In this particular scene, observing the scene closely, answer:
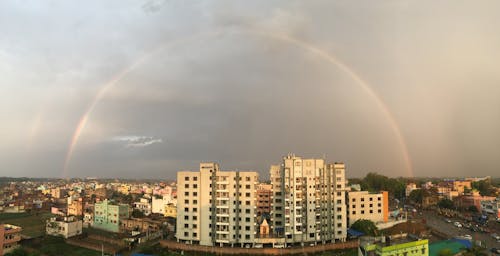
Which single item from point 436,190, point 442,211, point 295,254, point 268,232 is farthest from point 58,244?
point 436,190

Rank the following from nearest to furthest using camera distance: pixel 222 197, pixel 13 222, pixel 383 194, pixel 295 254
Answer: pixel 295 254, pixel 222 197, pixel 383 194, pixel 13 222

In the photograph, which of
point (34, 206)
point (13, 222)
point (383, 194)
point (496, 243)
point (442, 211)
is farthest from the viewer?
point (34, 206)

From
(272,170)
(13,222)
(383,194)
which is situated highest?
(272,170)

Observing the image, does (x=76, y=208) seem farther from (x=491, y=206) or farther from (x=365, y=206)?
(x=491, y=206)

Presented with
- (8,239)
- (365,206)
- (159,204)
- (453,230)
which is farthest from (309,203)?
(159,204)

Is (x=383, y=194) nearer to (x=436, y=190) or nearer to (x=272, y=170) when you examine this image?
(x=272, y=170)

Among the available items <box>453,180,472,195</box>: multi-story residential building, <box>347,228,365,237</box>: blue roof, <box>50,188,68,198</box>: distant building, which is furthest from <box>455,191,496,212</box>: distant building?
<box>50,188,68,198</box>: distant building

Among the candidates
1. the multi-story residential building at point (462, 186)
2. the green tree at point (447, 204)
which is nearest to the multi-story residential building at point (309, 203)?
the green tree at point (447, 204)
